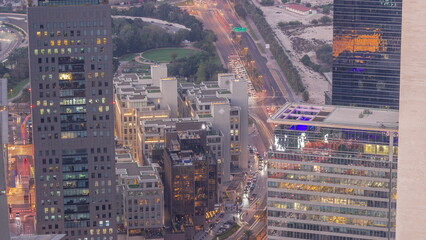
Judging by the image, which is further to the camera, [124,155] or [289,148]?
[124,155]

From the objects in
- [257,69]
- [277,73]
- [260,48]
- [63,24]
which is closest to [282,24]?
[260,48]

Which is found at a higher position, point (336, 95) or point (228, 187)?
point (336, 95)

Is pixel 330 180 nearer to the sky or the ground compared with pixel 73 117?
nearer to the ground

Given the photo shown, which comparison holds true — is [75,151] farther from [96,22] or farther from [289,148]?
[289,148]

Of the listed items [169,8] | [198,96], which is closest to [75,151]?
[198,96]

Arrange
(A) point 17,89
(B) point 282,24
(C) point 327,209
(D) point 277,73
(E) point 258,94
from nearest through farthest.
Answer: (C) point 327,209 → (A) point 17,89 → (E) point 258,94 → (D) point 277,73 → (B) point 282,24

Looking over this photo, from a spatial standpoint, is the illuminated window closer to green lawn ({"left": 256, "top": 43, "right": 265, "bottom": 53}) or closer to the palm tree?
the palm tree

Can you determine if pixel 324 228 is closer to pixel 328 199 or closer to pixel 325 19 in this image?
pixel 328 199

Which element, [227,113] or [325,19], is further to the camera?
[325,19]
